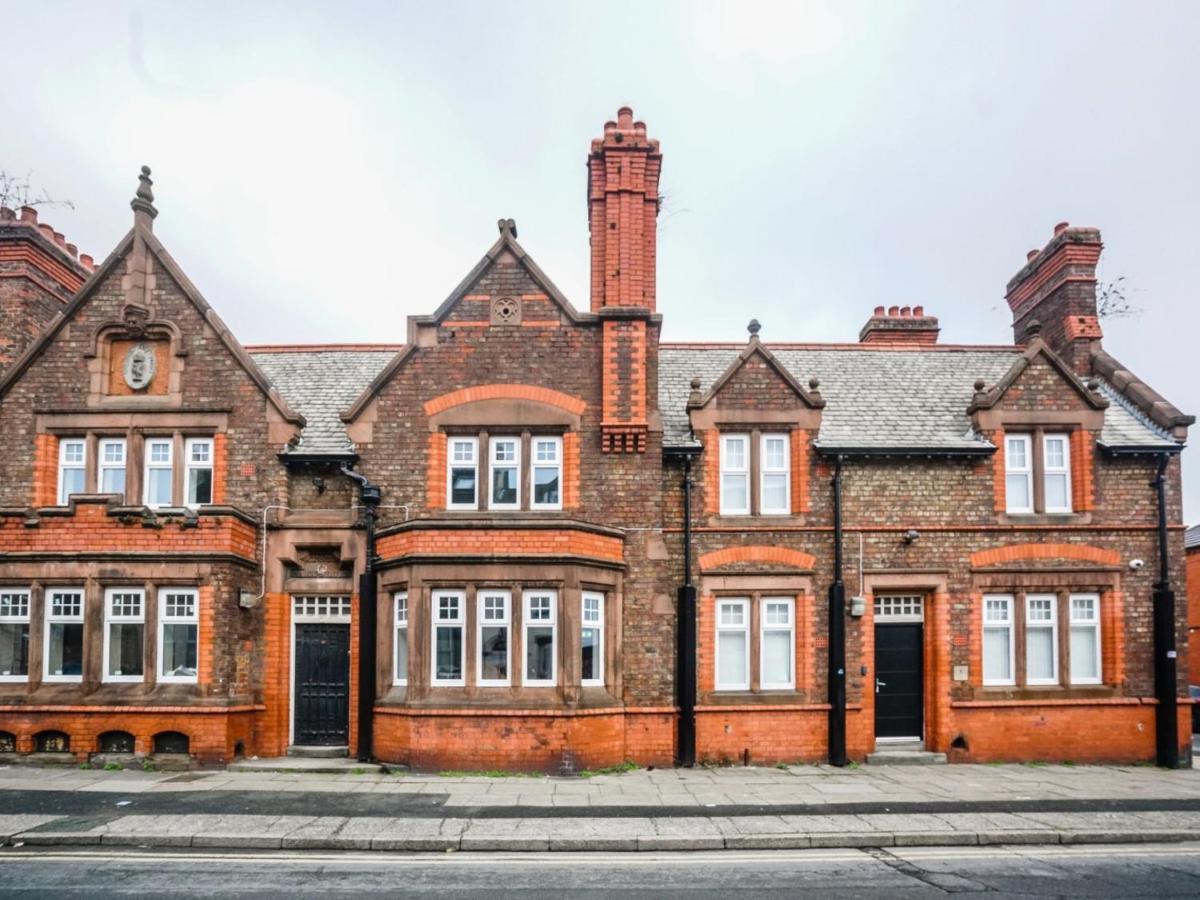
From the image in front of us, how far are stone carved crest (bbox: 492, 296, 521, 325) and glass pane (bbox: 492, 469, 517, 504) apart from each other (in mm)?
2836

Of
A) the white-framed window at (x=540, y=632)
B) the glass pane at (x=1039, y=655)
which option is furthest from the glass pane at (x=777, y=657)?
the glass pane at (x=1039, y=655)

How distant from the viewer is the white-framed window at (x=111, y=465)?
61.0 feet

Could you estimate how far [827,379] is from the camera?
20922mm

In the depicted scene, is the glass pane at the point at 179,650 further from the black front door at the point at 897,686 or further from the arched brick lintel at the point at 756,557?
the black front door at the point at 897,686

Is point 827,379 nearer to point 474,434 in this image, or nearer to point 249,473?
point 474,434

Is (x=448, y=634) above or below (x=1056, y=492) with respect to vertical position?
below

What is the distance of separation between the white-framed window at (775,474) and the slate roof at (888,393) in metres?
0.73

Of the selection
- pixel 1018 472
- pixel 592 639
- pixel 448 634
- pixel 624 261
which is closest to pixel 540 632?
pixel 592 639

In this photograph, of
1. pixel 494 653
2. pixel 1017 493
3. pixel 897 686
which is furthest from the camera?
pixel 1017 493

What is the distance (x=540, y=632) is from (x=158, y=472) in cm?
812

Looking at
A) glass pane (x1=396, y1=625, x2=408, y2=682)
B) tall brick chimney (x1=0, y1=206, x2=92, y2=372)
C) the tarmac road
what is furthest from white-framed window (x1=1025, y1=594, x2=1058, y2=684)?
tall brick chimney (x1=0, y1=206, x2=92, y2=372)

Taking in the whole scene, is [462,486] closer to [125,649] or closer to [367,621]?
[367,621]

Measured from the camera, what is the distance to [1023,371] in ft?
63.3

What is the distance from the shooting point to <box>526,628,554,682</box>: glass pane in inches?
666
